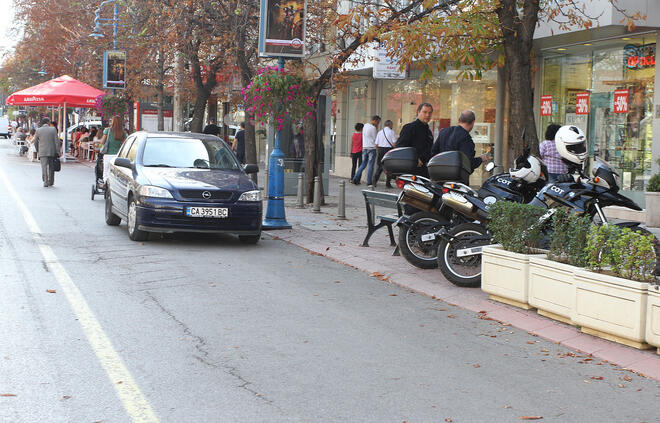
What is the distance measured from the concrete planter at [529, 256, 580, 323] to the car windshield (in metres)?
6.59

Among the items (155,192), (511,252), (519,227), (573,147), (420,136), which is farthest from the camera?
(420,136)

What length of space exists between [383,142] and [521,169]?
53.3 ft

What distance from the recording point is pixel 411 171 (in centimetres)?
1160

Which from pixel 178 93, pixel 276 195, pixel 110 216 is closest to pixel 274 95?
pixel 276 195

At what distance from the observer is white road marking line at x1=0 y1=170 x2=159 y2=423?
5074 millimetres

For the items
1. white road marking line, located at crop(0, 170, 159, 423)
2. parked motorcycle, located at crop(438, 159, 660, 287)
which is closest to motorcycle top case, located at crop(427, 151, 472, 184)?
parked motorcycle, located at crop(438, 159, 660, 287)

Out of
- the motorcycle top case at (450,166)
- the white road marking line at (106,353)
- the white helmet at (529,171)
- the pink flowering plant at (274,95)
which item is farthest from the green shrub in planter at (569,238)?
the pink flowering plant at (274,95)

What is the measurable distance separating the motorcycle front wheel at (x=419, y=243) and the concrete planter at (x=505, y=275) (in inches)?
66.3

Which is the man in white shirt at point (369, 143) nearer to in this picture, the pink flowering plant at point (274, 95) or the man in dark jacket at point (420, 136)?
the pink flowering plant at point (274, 95)

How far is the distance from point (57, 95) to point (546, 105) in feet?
68.5

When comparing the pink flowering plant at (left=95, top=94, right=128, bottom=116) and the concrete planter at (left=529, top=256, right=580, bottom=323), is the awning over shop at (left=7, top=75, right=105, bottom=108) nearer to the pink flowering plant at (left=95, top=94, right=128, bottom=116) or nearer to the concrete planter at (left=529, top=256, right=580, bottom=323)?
the pink flowering plant at (left=95, top=94, right=128, bottom=116)

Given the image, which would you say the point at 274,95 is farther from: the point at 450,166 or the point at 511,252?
the point at 511,252

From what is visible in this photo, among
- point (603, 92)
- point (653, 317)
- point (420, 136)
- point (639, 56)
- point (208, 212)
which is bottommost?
point (653, 317)

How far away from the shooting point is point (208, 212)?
12461 mm
